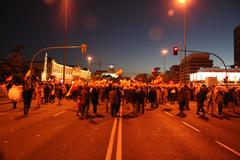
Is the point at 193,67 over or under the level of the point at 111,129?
over

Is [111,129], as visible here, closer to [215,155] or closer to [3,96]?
[215,155]

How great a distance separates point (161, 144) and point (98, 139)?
215 cm

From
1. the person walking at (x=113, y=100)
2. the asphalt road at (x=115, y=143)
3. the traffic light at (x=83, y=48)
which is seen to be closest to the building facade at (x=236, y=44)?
the traffic light at (x=83, y=48)

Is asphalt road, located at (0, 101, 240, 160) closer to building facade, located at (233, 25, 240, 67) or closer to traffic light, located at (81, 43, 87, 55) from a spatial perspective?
traffic light, located at (81, 43, 87, 55)

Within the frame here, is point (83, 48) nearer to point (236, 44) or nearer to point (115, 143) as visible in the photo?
point (115, 143)

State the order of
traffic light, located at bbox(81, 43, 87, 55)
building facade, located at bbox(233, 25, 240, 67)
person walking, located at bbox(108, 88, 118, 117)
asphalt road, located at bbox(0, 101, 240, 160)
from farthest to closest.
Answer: building facade, located at bbox(233, 25, 240, 67), traffic light, located at bbox(81, 43, 87, 55), person walking, located at bbox(108, 88, 118, 117), asphalt road, located at bbox(0, 101, 240, 160)

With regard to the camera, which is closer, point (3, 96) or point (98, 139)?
point (98, 139)

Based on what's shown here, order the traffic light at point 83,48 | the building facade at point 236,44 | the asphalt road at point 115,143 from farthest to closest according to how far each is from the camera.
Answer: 1. the building facade at point 236,44
2. the traffic light at point 83,48
3. the asphalt road at point 115,143

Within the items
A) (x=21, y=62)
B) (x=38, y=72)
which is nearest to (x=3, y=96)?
(x=21, y=62)

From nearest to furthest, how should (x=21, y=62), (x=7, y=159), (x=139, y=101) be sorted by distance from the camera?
(x=7, y=159)
(x=139, y=101)
(x=21, y=62)

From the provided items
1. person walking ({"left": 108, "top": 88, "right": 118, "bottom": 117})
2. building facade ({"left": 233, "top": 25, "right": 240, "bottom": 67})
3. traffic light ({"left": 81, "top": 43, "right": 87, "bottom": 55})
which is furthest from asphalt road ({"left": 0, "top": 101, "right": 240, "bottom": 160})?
building facade ({"left": 233, "top": 25, "right": 240, "bottom": 67})

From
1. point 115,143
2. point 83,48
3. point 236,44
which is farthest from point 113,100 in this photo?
point 236,44

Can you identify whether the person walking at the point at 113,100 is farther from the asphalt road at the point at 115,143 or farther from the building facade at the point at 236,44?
the building facade at the point at 236,44

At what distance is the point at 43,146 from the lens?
26.3ft
